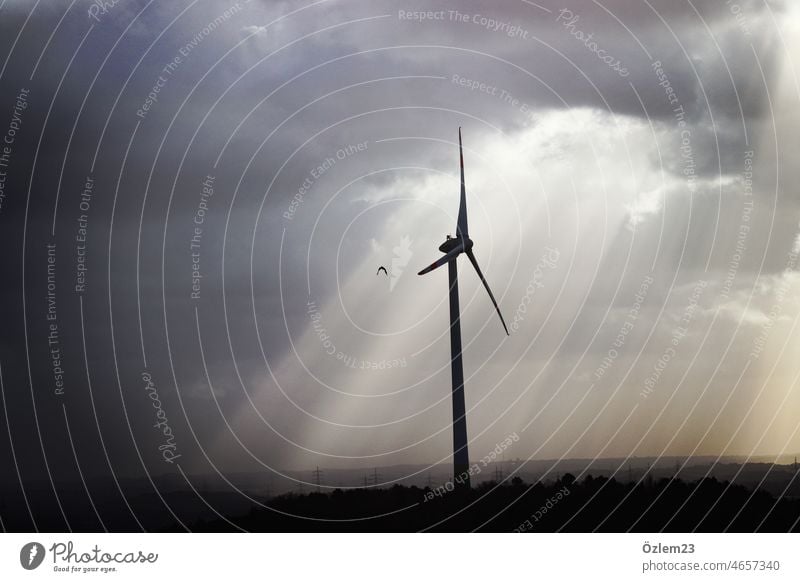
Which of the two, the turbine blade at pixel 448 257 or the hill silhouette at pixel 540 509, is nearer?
the turbine blade at pixel 448 257

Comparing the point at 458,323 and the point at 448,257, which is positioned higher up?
the point at 448,257

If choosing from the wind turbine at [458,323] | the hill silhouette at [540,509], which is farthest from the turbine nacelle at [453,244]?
the hill silhouette at [540,509]

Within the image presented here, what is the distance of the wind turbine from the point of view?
202 feet

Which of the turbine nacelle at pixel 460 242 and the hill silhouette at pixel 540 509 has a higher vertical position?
the turbine nacelle at pixel 460 242

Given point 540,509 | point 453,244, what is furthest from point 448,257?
point 540,509

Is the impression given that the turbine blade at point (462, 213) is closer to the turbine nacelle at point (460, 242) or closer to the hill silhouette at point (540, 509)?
the turbine nacelle at point (460, 242)

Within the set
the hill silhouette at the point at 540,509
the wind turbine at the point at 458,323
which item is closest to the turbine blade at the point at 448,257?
the wind turbine at the point at 458,323

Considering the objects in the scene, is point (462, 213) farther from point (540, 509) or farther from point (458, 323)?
point (540, 509)

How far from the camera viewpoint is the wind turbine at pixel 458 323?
6144cm

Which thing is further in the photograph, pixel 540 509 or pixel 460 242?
pixel 540 509

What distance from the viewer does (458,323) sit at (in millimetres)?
61656

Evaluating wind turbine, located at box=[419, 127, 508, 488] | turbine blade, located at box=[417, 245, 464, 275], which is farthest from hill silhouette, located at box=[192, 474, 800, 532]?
turbine blade, located at box=[417, 245, 464, 275]
